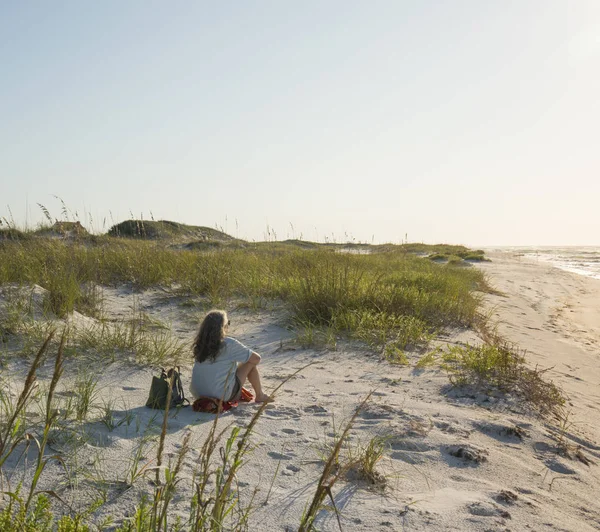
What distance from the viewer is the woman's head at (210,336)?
13.6 ft

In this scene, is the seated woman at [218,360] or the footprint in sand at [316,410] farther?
the seated woman at [218,360]

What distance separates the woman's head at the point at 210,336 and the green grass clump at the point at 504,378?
1894mm

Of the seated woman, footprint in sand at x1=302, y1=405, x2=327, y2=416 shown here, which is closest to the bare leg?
the seated woman

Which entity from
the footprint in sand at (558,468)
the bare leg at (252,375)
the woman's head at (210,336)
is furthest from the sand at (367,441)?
the woman's head at (210,336)

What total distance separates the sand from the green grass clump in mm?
151

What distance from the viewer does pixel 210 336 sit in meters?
4.15

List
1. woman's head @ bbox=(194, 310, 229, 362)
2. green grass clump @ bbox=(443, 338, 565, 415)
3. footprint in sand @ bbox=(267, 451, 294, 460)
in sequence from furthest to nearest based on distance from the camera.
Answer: green grass clump @ bbox=(443, 338, 565, 415) → woman's head @ bbox=(194, 310, 229, 362) → footprint in sand @ bbox=(267, 451, 294, 460)

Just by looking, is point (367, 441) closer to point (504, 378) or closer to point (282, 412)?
point (282, 412)

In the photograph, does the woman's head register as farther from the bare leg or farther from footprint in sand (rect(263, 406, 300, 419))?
footprint in sand (rect(263, 406, 300, 419))

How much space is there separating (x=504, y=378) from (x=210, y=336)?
242cm

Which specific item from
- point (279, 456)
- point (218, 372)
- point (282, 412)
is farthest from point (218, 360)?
point (279, 456)

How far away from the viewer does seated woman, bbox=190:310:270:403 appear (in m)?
4.03

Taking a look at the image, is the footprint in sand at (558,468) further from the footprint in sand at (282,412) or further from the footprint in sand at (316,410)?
the footprint in sand at (282,412)

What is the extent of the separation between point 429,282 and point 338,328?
270 centimetres
